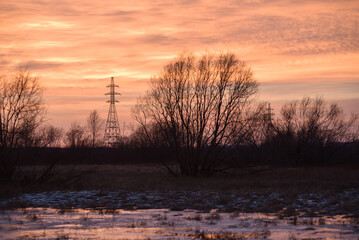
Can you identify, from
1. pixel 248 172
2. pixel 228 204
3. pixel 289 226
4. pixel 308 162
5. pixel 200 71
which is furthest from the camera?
pixel 308 162

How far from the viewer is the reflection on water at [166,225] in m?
10.7

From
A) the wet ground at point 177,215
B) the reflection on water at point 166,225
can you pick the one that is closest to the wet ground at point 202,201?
the wet ground at point 177,215

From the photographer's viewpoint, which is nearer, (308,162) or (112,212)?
(112,212)

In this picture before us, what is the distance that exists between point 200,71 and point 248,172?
996 cm

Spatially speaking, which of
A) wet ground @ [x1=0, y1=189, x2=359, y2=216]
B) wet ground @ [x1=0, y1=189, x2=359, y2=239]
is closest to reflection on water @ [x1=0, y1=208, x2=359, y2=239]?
wet ground @ [x1=0, y1=189, x2=359, y2=239]

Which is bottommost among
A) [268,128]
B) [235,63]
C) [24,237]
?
[24,237]

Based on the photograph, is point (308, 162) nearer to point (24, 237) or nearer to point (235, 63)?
point (235, 63)

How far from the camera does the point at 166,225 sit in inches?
490

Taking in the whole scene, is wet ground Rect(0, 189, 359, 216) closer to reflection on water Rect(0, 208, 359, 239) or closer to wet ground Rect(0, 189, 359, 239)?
wet ground Rect(0, 189, 359, 239)

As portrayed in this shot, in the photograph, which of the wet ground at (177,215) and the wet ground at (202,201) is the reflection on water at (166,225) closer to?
the wet ground at (177,215)

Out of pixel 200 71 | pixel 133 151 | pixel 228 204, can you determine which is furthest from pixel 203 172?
pixel 133 151

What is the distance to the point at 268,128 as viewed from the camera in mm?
54812

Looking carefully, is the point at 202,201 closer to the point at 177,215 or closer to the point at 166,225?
the point at 177,215

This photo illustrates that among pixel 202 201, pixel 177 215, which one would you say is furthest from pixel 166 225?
pixel 202 201
